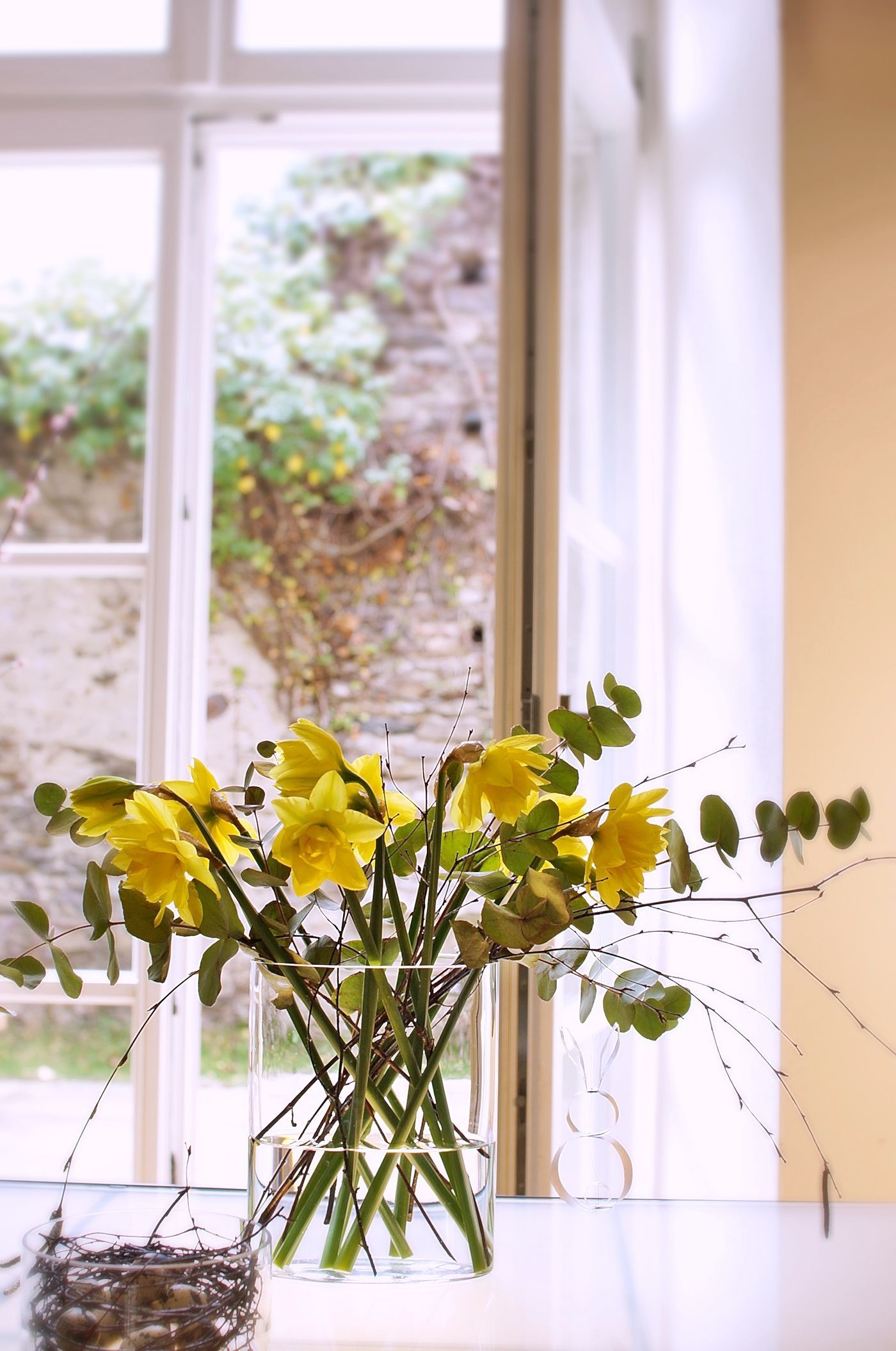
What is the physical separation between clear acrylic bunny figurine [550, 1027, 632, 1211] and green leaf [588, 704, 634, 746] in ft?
0.65

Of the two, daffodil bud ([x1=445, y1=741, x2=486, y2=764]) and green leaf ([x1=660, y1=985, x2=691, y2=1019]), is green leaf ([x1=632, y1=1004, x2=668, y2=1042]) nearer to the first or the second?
green leaf ([x1=660, y1=985, x2=691, y2=1019])

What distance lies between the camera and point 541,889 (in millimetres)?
559

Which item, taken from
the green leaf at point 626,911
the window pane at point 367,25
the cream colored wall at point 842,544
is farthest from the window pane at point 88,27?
the green leaf at point 626,911

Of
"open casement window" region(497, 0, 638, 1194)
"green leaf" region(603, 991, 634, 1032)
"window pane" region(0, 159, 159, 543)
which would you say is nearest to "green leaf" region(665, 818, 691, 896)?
"green leaf" region(603, 991, 634, 1032)

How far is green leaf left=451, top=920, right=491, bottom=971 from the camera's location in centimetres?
59

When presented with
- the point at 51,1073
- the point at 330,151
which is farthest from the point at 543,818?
the point at 51,1073

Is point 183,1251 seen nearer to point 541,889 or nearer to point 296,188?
point 541,889

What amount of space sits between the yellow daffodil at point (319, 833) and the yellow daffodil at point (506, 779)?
59 millimetres

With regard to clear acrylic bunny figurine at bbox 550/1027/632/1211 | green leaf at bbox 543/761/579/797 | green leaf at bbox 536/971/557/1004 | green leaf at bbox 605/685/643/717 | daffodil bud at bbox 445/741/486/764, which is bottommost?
clear acrylic bunny figurine at bbox 550/1027/632/1211

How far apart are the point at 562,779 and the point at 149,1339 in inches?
13.1

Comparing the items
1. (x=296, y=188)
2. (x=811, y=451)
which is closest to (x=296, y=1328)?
(x=811, y=451)

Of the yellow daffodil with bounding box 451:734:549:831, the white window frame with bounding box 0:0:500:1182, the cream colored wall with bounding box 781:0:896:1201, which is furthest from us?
the white window frame with bounding box 0:0:500:1182

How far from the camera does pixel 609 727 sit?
63cm

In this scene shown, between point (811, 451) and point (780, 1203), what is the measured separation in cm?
90
